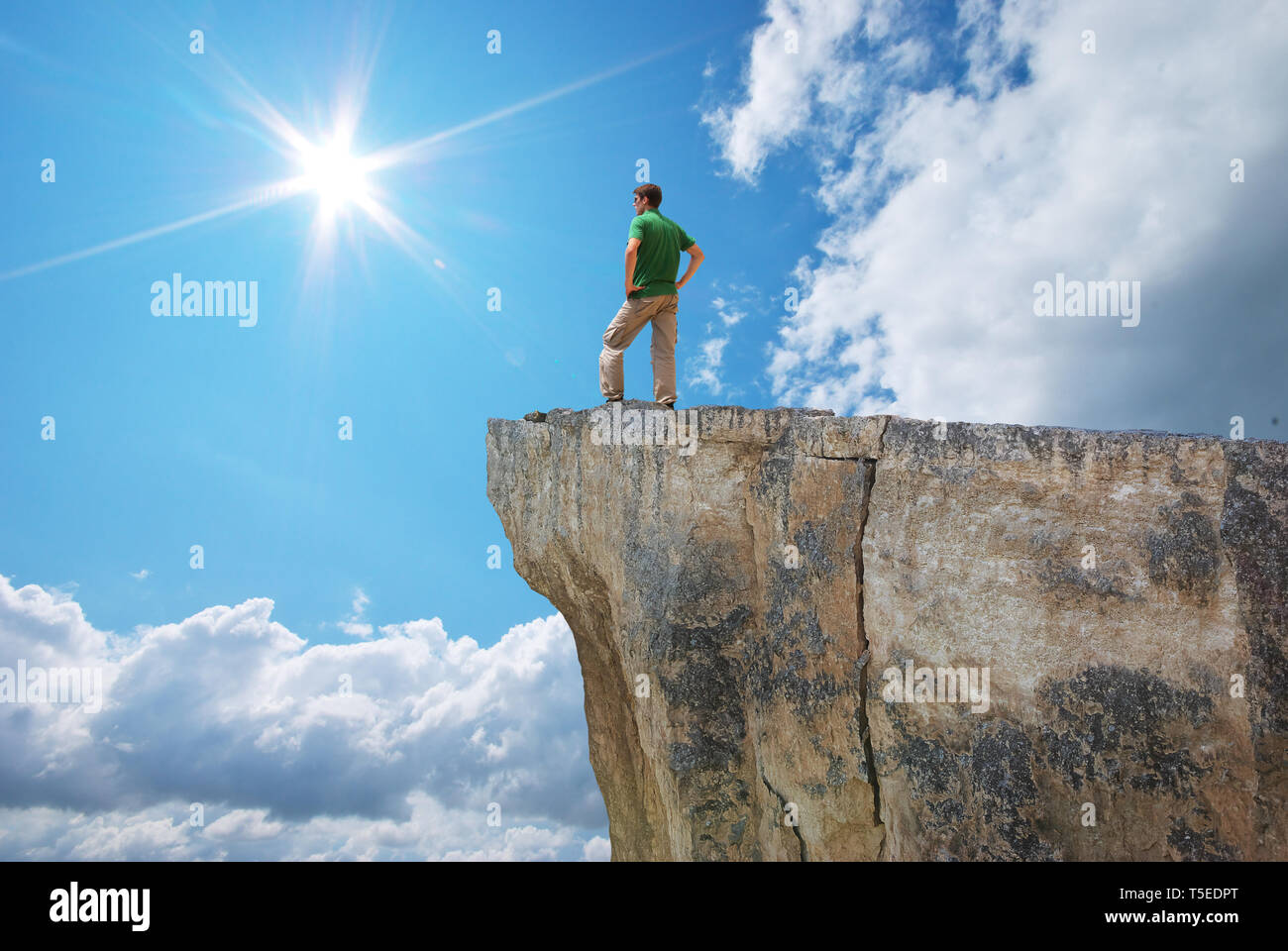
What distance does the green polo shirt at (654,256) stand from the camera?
8.83 meters

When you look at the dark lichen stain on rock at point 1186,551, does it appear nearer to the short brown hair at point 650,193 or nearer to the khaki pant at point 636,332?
the khaki pant at point 636,332

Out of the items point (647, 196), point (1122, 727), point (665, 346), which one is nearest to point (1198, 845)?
point (1122, 727)

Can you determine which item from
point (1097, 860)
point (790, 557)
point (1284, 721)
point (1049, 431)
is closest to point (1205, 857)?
point (1097, 860)

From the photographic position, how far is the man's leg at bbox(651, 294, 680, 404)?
8914 mm

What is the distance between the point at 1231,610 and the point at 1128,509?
2.76 feet

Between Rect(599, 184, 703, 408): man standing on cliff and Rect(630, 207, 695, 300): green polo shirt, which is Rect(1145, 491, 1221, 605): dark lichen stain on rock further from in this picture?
Rect(630, 207, 695, 300): green polo shirt

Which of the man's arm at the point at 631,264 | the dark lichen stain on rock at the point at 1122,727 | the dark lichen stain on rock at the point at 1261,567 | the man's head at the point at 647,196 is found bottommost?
the dark lichen stain on rock at the point at 1122,727

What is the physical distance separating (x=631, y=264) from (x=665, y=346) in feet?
2.81

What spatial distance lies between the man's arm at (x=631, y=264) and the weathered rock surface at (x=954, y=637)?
1.78 m

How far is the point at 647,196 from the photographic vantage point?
30.0 feet

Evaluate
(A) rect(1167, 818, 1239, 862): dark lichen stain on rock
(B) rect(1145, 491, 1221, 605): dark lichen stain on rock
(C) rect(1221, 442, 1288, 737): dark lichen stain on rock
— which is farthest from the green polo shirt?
(A) rect(1167, 818, 1239, 862): dark lichen stain on rock

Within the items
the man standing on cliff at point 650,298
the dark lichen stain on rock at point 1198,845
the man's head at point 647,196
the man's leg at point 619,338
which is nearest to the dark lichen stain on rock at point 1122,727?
the dark lichen stain on rock at point 1198,845

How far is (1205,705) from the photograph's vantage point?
5.62 metres

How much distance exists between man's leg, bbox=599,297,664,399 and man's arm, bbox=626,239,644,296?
12 cm
